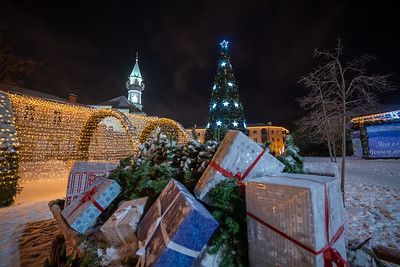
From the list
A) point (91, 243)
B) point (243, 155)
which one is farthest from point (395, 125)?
point (91, 243)

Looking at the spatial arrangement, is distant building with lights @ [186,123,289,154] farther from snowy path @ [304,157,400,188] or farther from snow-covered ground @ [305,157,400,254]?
snow-covered ground @ [305,157,400,254]

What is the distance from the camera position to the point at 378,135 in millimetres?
18312

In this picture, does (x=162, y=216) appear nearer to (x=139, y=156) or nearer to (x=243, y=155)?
(x=243, y=155)

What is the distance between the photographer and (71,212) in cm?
289

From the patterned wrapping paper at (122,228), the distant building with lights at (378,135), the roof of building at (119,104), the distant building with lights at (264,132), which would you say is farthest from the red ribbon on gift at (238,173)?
the distant building with lights at (264,132)

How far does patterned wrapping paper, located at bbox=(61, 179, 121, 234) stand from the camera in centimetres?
258

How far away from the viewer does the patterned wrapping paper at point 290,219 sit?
1432mm

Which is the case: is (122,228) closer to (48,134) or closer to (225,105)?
(225,105)

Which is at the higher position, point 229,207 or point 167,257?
point 229,207

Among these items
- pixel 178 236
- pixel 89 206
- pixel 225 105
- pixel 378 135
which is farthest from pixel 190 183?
pixel 378 135

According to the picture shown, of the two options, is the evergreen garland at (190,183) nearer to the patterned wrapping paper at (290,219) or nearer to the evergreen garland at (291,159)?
the patterned wrapping paper at (290,219)

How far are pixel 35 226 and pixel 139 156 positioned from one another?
359 cm

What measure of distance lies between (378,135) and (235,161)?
22276mm

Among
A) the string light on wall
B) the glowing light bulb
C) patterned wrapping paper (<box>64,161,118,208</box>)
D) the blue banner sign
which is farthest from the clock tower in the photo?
Answer: patterned wrapping paper (<box>64,161,118,208</box>)
